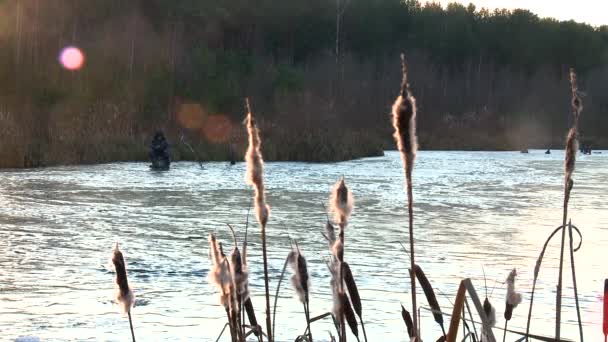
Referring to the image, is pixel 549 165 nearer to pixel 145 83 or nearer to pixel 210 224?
pixel 145 83

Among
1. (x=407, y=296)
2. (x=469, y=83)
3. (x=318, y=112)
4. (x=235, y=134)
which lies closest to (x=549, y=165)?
(x=318, y=112)

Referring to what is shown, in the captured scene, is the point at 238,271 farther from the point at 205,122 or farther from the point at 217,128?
the point at 205,122

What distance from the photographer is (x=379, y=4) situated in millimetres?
77000

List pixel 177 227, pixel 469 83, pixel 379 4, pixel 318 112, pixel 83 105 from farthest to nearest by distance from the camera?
pixel 379 4 → pixel 469 83 → pixel 318 112 → pixel 83 105 → pixel 177 227

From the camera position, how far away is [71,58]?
38.6m

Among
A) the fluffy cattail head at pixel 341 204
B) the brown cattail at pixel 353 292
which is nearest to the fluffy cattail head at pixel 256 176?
the fluffy cattail head at pixel 341 204

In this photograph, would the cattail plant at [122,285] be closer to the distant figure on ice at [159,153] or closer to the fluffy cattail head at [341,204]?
the fluffy cattail head at [341,204]

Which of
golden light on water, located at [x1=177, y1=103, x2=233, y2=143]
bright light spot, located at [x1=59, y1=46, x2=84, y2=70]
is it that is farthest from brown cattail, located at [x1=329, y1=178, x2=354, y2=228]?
bright light spot, located at [x1=59, y1=46, x2=84, y2=70]

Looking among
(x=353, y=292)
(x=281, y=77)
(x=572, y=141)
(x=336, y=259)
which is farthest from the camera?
(x=281, y=77)

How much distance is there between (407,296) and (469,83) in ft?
212

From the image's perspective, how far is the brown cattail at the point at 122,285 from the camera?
6.28 ft

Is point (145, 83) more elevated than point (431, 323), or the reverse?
point (145, 83)

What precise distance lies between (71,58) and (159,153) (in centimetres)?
1683

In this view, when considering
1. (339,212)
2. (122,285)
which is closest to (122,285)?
(122,285)
